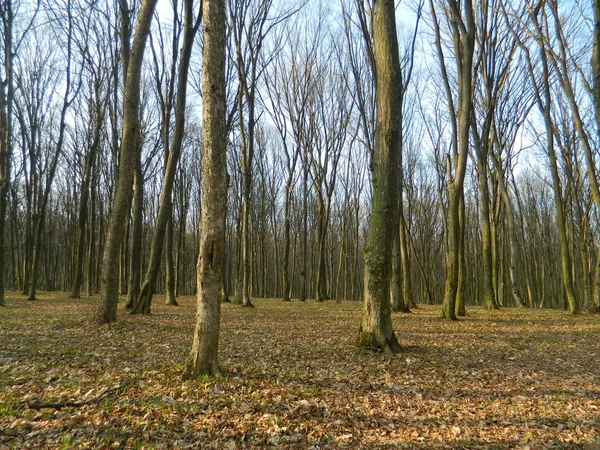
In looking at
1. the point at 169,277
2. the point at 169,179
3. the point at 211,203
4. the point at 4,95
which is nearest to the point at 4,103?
the point at 4,95

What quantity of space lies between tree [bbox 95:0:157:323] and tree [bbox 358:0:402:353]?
5.13 meters

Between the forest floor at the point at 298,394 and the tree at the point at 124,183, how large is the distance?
1.01 m

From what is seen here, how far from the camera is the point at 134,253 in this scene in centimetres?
1205

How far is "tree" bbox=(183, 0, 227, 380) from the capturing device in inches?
178

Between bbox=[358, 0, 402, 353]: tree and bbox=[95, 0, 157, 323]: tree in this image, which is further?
bbox=[95, 0, 157, 323]: tree

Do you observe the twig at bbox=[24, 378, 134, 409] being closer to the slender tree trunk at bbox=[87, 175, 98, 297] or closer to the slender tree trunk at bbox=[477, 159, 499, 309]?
the slender tree trunk at bbox=[477, 159, 499, 309]

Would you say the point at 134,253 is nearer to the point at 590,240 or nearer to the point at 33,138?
the point at 33,138

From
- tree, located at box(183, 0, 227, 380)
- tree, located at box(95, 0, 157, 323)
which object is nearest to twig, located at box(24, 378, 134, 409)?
tree, located at box(183, 0, 227, 380)

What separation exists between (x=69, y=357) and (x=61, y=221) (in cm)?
3671

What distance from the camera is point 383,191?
642 cm

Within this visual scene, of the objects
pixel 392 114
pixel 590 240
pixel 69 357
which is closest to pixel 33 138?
pixel 69 357

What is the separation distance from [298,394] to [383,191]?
3.55m

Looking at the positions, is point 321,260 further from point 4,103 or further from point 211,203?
point 211,203

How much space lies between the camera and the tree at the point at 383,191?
617cm
